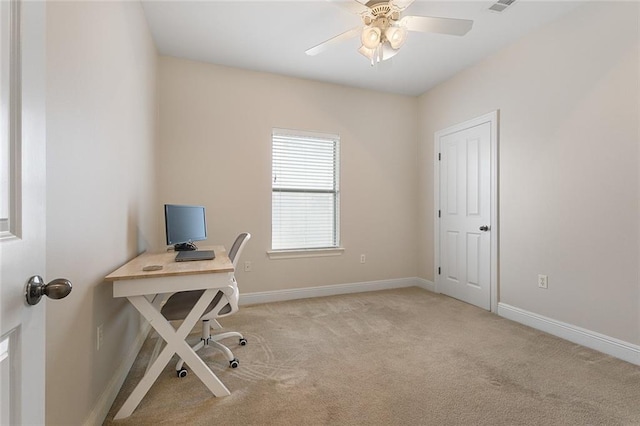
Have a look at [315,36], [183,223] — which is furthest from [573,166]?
[183,223]

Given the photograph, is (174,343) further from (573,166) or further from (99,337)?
(573,166)

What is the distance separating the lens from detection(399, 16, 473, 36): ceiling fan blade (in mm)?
2068

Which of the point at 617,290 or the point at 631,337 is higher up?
the point at 617,290

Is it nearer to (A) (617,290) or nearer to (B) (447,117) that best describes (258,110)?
(B) (447,117)

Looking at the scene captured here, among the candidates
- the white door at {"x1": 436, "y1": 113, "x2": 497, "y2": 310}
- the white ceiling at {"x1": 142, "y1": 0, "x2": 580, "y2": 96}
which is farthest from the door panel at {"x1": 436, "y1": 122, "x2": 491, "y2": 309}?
the white ceiling at {"x1": 142, "y1": 0, "x2": 580, "y2": 96}

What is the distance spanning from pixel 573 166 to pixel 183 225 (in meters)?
3.39

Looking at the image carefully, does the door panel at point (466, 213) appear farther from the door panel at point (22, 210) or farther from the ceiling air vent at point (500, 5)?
the door panel at point (22, 210)

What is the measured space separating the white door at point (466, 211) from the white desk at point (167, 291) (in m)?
2.90

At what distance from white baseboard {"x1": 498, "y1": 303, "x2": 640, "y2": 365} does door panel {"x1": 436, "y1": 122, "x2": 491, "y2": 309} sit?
313 mm

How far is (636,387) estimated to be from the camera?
190cm

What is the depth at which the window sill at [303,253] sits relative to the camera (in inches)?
146

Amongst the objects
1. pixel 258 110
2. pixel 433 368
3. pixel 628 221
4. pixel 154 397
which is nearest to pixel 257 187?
pixel 258 110

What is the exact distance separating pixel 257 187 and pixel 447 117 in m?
2.61

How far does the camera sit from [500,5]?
2.51 m
